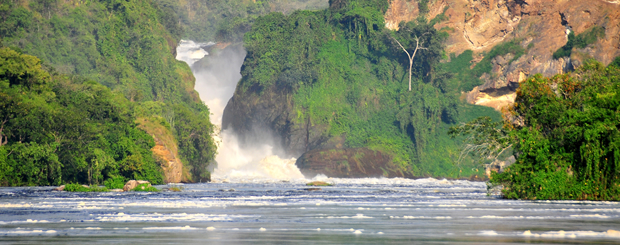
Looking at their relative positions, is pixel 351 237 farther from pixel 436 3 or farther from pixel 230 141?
pixel 436 3

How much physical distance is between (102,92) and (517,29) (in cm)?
8723

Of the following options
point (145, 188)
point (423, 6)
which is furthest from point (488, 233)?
point (423, 6)

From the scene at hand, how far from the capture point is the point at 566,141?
4216 cm

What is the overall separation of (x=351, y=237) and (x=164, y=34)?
136 m

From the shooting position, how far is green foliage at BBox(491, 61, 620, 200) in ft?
131

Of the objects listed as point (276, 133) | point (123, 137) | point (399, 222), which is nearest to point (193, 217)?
point (399, 222)

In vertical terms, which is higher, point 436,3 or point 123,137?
point 436,3

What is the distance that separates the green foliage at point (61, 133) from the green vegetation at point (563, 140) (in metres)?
39.3

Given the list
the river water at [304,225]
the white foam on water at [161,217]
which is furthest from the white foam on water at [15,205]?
the white foam on water at [161,217]

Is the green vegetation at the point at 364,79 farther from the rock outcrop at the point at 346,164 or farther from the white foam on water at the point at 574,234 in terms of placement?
the white foam on water at the point at 574,234

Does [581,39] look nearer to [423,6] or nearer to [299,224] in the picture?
[423,6]

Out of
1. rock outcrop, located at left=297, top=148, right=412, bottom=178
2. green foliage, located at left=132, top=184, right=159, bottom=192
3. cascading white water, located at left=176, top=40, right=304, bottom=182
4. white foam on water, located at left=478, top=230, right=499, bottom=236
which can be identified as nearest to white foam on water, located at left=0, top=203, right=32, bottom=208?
green foliage, located at left=132, top=184, right=159, bottom=192

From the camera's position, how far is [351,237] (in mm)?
21250

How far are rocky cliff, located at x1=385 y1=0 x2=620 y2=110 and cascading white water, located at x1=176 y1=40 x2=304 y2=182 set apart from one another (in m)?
39.5
